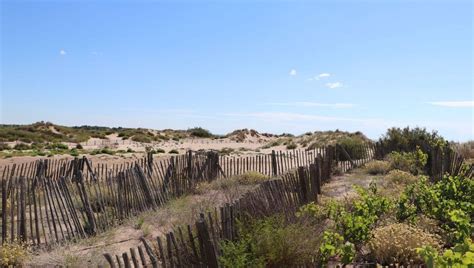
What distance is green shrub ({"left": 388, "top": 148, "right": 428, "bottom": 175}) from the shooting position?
13.0 meters

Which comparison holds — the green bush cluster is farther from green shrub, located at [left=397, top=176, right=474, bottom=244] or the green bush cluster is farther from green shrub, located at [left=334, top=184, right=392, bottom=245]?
green shrub, located at [left=397, top=176, right=474, bottom=244]

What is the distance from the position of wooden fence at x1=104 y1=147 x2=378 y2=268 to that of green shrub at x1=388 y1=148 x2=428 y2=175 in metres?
5.25

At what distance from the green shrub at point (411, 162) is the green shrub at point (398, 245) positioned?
793 cm

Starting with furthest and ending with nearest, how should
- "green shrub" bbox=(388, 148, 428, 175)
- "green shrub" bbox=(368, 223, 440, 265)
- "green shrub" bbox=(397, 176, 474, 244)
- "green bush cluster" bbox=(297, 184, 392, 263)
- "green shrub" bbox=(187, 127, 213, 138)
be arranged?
"green shrub" bbox=(187, 127, 213, 138) < "green shrub" bbox=(388, 148, 428, 175) < "green shrub" bbox=(397, 176, 474, 244) < "green shrub" bbox=(368, 223, 440, 265) < "green bush cluster" bbox=(297, 184, 392, 263)

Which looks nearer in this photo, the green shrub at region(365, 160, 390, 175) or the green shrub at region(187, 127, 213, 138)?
the green shrub at region(365, 160, 390, 175)

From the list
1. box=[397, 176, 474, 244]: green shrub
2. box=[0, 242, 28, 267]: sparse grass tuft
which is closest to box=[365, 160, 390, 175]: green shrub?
box=[397, 176, 474, 244]: green shrub

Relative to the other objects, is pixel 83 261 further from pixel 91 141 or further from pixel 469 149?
pixel 91 141

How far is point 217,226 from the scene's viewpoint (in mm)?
5070

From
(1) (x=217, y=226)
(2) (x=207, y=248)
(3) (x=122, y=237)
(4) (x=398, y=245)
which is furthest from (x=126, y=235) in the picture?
(4) (x=398, y=245)

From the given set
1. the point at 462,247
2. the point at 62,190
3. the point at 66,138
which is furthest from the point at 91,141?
the point at 462,247

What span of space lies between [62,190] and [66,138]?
36.3 meters

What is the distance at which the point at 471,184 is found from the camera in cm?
705

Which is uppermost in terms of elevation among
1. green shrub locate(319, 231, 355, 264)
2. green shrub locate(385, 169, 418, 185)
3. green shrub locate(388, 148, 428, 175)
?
green shrub locate(388, 148, 428, 175)

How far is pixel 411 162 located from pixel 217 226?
33.6 ft
